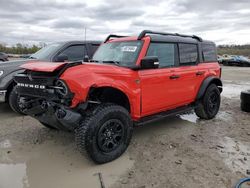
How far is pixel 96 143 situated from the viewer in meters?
3.35

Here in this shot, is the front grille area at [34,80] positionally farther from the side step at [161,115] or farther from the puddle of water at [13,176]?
the side step at [161,115]

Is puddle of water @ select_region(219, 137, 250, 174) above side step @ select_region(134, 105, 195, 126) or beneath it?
beneath

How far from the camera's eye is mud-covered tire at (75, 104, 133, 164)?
10.7 ft

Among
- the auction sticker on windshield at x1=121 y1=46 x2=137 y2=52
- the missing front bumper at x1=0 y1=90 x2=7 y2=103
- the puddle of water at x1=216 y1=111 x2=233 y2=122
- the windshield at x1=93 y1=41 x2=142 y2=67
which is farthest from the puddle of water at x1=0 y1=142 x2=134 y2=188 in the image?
the puddle of water at x1=216 y1=111 x2=233 y2=122

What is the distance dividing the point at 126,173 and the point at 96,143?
0.58 meters

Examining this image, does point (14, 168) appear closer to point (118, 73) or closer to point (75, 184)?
point (75, 184)

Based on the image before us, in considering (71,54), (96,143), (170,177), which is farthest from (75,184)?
(71,54)

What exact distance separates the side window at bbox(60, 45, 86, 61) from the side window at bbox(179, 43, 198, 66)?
2869mm

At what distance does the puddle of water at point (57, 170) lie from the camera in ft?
9.97

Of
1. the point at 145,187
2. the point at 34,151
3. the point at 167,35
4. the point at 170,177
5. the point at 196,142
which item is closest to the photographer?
the point at 145,187

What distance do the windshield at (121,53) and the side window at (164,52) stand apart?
28 centimetres

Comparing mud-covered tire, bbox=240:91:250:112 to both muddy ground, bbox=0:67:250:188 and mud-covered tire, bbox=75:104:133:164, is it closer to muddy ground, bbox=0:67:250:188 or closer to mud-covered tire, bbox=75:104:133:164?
muddy ground, bbox=0:67:250:188

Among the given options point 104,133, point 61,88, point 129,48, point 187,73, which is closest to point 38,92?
point 61,88

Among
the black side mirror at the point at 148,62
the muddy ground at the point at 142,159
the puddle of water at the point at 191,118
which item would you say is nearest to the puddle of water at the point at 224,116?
the muddy ground at the point at 142,159
